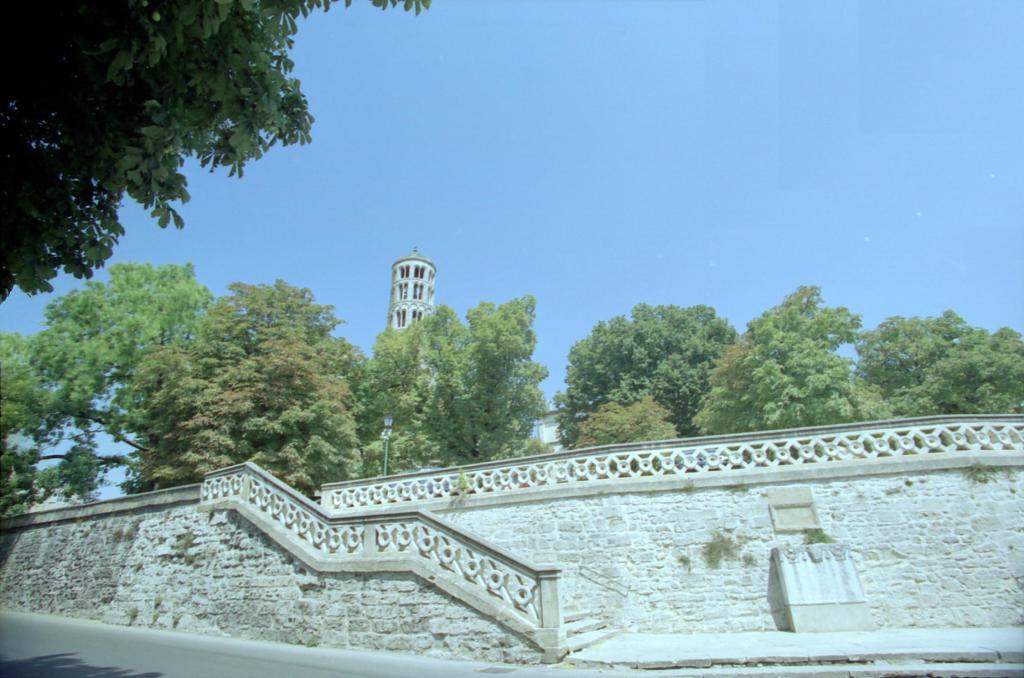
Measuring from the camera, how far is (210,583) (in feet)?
38.1

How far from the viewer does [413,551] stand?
9.12 m

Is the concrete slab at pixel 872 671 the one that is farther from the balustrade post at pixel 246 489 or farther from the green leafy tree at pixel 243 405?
the green leafy tree at pixel 243 405

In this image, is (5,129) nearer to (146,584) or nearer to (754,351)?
(146,584)

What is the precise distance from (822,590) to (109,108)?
1219cm

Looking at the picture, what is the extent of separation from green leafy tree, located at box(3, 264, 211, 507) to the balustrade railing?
36.5 ft

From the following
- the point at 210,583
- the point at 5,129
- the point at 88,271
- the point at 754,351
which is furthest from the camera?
the point at 754,351

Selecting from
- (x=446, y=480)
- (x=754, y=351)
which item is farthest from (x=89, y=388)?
(x=754, y=351)

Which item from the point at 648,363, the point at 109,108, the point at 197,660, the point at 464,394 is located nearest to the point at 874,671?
the point at 197,660

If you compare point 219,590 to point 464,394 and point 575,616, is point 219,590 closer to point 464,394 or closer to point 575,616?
point 575,616

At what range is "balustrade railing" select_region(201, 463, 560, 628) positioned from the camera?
7875 mm

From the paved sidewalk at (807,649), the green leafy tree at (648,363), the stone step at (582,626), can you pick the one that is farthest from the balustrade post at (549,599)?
the green leafy tree at (648,363)

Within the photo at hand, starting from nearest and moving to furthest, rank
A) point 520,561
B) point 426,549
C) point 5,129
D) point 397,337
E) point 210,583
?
point 5,129 < point 520,561 < point 426,549 < point 210,583 < point 397,337

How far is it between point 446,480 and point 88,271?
976 cm

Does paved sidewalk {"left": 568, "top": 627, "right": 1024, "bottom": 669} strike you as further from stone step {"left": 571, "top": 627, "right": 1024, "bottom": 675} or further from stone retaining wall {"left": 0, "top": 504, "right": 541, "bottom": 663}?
stone retaining wall {"left": 0, "top": 504, "right": 541, "bottom": 663}
